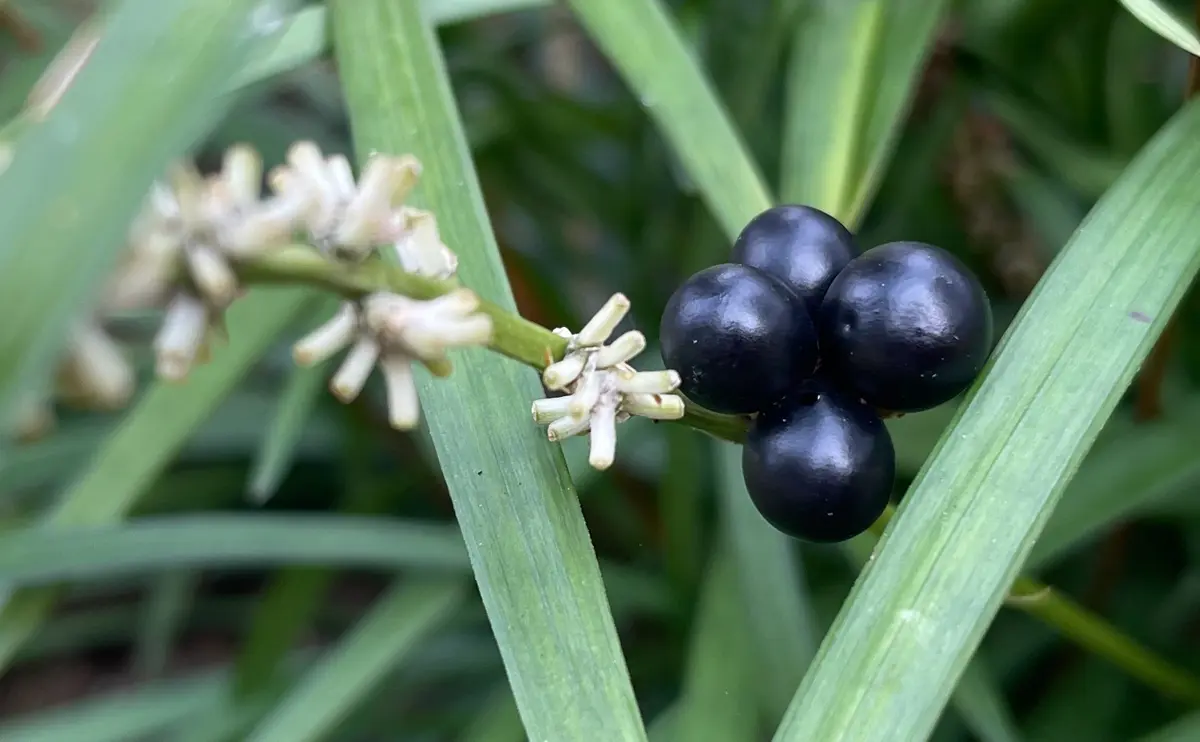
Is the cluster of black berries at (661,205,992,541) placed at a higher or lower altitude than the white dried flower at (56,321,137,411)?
lower

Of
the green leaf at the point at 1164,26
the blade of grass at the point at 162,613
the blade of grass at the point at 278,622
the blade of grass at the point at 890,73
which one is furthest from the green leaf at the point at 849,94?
the blade of grass at the point at 162,613

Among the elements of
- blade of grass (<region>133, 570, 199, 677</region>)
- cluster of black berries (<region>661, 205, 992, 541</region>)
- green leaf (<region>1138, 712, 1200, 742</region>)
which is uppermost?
cluster of black berries (<region>661, 205, 992, 541</region>)

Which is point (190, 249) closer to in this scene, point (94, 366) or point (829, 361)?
point (94, 366)

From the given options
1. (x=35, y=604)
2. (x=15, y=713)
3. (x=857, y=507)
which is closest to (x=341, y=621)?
(x=15, y=713)

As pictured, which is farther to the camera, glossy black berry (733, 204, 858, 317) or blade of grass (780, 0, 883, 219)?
blade of grass (780, 0, 883, 219)

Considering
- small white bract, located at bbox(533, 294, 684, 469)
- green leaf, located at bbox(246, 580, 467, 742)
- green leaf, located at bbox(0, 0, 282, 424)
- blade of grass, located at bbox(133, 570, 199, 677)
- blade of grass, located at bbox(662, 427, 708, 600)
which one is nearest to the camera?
green leaf, located at bbox(0, 0, 282, 424)

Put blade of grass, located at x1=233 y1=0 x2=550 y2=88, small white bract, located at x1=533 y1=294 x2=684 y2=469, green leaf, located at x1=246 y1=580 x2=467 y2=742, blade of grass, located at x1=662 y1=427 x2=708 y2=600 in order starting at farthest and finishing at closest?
blade of grass, located at x1=662 y1=427 x2=708 y2=600, green leaf, located at x1=246 y1=580 x2=467 y2=742, blade of grass, located at x1=233 y1=0 x2=550 y2=88, small white bract, located at x1=533 y1=294 x2=684 y2=469

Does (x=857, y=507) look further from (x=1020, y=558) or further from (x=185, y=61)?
(x=185, y=61)

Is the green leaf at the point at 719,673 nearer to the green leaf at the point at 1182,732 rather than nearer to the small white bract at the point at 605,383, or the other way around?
the green leaf at the point at 1182,732

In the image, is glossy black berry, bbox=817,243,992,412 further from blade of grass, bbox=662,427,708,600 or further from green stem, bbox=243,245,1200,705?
blade of grass, bbox=662,427,708,600

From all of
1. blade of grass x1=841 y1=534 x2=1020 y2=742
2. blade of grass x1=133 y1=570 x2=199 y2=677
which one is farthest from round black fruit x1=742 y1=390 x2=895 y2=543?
blade of grass x1=133 y1=570 x2=199 y2=677
